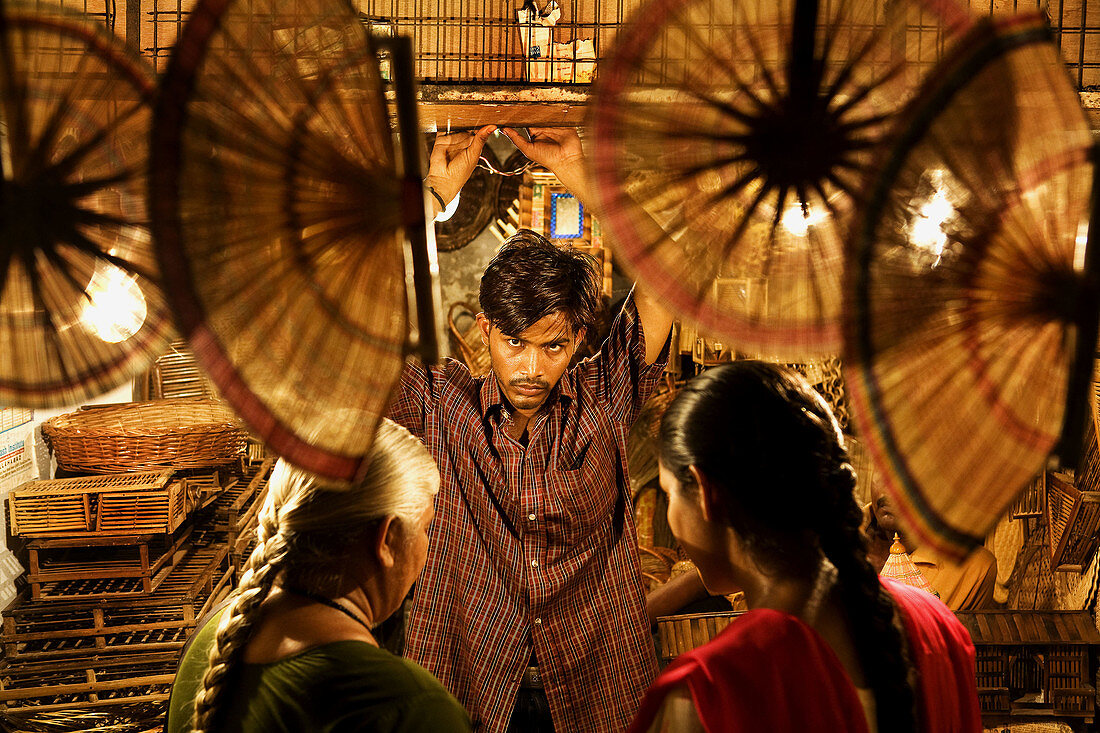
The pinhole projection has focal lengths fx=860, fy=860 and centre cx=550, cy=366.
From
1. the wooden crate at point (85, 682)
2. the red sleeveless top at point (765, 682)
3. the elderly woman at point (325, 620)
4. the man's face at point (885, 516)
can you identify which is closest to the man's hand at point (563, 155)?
the elderly woman at point (325, 620)

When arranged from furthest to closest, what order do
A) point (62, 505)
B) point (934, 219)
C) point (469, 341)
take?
point (469, 341), point (62, 505), point (934, 219)

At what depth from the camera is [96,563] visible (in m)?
3.05

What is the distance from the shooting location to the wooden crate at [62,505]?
2891 mm

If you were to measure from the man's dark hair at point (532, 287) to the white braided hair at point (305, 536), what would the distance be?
0.83 metres

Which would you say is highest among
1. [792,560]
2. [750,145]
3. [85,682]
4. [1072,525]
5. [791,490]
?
[750,145]

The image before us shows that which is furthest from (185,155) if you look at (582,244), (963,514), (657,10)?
(582,244)

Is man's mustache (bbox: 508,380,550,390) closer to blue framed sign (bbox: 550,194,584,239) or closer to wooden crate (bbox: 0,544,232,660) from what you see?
wooden crate (bbox: 0,544,232,660)

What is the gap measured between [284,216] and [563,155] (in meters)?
0.74

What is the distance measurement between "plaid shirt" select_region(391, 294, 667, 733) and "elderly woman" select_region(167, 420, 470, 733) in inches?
29.0

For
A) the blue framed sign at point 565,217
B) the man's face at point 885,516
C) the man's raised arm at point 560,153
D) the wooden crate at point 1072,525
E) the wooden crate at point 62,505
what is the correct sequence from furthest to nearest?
the blue framed sign at point 565,217 → the wooden crate at point 1072,525 → the wooden crate at point 62,505 → the man's face at point 885,516 → the man's raised arm at point 560,153

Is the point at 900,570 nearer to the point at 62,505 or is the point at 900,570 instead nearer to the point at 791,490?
the point at 791,490

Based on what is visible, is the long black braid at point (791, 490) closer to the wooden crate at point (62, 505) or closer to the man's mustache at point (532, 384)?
the man's mustache at point (532, 384)

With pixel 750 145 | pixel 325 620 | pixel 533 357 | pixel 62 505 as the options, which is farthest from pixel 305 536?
pixel 62 505

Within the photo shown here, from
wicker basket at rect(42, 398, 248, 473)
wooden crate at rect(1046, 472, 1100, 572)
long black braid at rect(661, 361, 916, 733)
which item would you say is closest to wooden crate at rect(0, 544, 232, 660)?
wicker basket at rect(42, 398, 248, 473)
